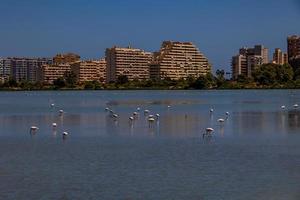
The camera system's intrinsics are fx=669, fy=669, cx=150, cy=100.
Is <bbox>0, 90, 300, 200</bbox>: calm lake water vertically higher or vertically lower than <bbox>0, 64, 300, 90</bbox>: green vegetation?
lower

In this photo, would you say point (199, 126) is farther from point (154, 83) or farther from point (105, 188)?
point (154, 83)

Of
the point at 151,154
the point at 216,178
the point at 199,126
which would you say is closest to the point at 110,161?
the point at 151,154

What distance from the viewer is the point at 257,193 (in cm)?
1495

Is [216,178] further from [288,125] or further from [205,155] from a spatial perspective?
[288,125]

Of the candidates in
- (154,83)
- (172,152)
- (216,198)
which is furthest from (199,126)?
(154,83)

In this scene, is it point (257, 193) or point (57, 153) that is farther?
point (57, 153)

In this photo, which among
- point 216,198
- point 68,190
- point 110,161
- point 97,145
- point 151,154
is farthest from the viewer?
point 97,145

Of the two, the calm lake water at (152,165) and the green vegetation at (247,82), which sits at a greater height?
the green vegetation at (247,82)

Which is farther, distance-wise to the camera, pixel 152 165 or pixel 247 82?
pixel 247 82

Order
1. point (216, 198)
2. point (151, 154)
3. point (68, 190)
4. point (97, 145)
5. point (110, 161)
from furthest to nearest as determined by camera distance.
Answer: point (97, 145) < point (151, 154) < point (110, 161) < point (68, 190) < point (216, 198)

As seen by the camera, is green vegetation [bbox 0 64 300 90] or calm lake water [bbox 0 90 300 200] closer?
calm lake water [bbox 0 90 300 200]

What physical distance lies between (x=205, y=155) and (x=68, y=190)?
6818mm

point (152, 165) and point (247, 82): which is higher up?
point (247, 82)

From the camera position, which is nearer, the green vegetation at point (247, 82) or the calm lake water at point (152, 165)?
the calm lake water at point (152, 165)
